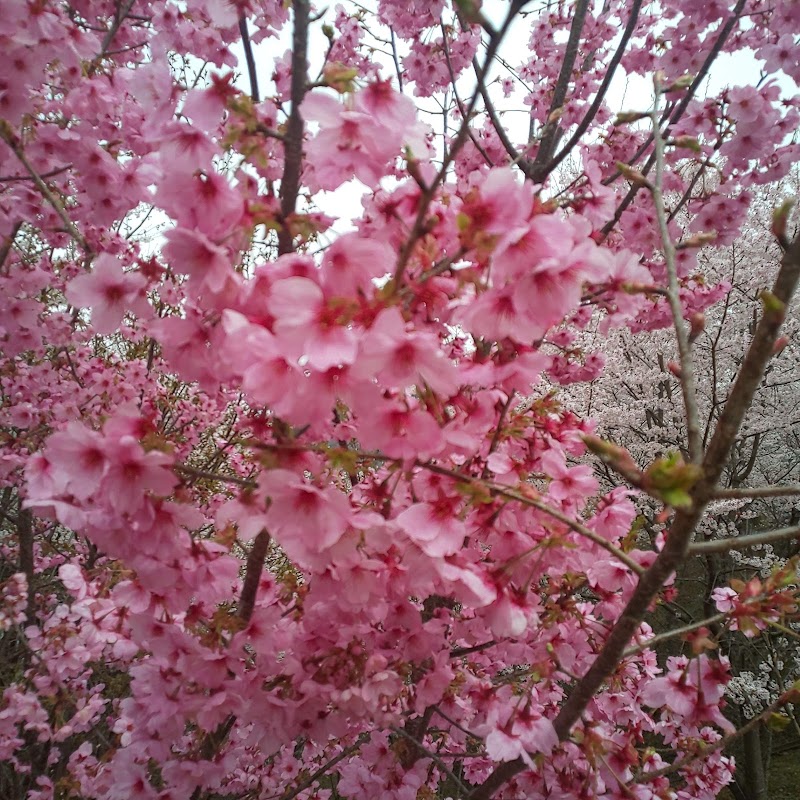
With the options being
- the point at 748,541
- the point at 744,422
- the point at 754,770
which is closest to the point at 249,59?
the point at 748,541

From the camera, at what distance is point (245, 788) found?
439 centimetres

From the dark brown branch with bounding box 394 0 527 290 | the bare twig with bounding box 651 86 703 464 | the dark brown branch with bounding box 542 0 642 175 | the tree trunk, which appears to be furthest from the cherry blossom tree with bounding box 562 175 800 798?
the dark brown branch with bounding box 394 0 527 290

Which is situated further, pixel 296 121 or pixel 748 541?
pixel 296 121

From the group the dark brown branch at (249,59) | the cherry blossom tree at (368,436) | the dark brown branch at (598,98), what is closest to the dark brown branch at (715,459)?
the cherry blossom tree at (368,436)

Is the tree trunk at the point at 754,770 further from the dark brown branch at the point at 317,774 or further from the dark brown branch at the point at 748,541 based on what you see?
the dark brown branch at the point at 748,541

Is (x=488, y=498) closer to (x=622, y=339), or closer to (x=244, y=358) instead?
(x=244, y=358)

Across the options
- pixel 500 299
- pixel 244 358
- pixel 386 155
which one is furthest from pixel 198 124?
pixel 500 299

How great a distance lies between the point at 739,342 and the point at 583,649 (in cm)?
882

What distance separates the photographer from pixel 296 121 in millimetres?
1496

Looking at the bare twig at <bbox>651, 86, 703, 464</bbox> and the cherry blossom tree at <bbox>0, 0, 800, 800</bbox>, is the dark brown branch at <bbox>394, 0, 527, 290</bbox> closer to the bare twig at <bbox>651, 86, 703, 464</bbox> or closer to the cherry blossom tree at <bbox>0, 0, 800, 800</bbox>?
the cherry blossom tree at <bbox>0, 0, 800, 800</bbox>

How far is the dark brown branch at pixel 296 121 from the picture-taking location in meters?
1.51

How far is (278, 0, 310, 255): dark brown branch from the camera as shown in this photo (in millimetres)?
1506

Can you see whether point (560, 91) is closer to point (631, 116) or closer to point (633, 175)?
point (631, 116)

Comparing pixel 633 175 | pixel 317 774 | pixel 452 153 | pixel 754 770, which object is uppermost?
pixel 633 175
